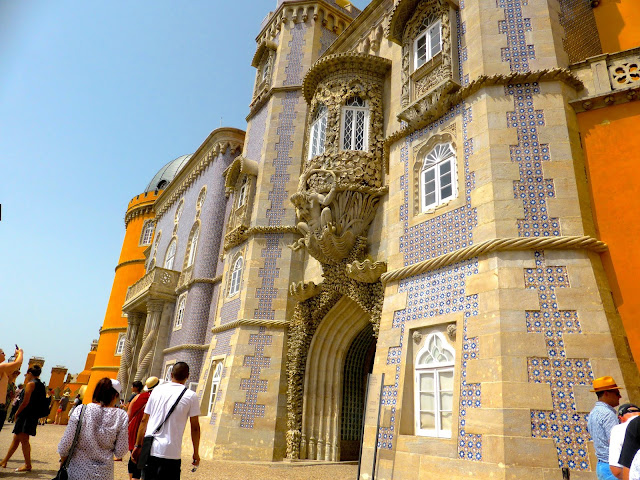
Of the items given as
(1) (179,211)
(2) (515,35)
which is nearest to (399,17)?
(2) (515,35)

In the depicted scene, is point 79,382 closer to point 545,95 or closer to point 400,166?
point 400,166

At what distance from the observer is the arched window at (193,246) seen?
21081 millimetres

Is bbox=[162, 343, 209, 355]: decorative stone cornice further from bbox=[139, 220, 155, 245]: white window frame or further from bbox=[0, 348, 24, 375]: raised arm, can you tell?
bbox=[139, 220, 155, 245]: white window frame

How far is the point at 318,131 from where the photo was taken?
1308 cm

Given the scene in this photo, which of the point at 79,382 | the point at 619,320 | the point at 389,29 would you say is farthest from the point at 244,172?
the point at 79,382

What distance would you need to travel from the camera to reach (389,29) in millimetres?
11219

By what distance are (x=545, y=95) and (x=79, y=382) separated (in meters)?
38.5

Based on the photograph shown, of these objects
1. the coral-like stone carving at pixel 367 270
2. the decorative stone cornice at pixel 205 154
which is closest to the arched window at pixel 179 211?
the decorative stone cornice at pixel 205 154

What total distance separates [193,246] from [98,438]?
59.7 feet

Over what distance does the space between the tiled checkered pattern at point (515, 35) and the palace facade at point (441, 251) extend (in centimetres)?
4

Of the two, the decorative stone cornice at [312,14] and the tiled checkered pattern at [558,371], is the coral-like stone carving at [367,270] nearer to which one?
the tiled checkered pattern at [558,371]

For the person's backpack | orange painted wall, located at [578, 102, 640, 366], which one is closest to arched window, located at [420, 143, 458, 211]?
orange painted wall, located at [578, 102, 640, 366]

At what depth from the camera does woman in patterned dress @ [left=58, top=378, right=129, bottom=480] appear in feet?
12.1

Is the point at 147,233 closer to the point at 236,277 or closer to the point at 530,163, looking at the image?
the point at 236,277
